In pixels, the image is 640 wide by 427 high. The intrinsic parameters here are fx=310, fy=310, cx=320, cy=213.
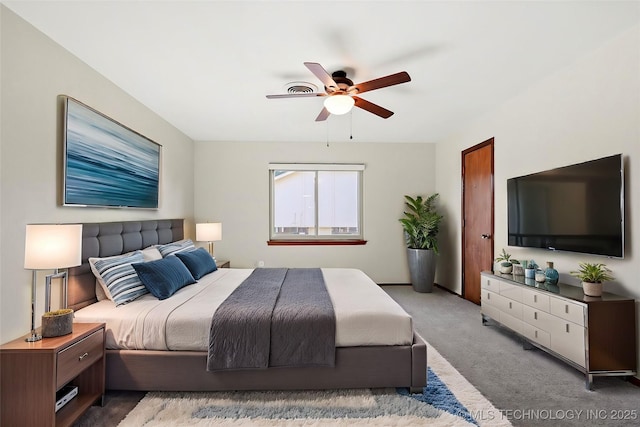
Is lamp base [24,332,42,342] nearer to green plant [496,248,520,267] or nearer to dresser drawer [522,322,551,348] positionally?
dresser drawer [522,322,551,348]

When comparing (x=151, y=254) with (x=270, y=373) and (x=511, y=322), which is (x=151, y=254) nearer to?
(x=270, y=373)

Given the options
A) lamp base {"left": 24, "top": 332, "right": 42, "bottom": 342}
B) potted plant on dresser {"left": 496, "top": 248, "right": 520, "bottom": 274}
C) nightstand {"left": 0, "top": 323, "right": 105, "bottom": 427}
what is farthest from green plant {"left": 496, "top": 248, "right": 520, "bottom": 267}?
lamp base {"left": 24, "top": 332, "right": 42, "bottom": 342}

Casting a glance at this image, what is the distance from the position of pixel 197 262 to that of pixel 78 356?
1579 millimetres

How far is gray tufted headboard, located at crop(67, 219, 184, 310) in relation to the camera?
7.61ft

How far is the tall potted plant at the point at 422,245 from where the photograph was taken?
16.0 feet

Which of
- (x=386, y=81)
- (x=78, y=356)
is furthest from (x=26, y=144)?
(x=386, y=81)

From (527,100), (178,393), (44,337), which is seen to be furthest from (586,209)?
(44,337)

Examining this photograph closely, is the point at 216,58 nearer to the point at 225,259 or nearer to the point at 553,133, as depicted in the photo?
the point at 553,133

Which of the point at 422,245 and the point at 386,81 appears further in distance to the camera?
the point at 422,245

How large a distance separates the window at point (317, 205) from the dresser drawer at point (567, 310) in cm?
322

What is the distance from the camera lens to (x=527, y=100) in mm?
3258

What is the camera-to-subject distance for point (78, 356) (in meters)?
1.78

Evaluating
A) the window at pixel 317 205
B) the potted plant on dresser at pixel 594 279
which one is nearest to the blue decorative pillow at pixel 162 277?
the window at pixel 317 205

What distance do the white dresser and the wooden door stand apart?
1372 millimetres
